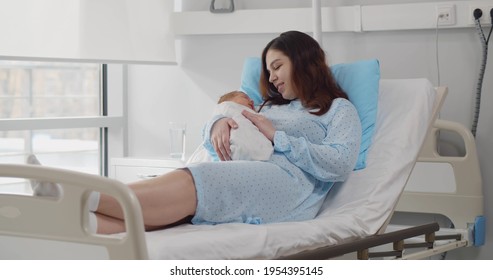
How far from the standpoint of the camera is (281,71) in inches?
119

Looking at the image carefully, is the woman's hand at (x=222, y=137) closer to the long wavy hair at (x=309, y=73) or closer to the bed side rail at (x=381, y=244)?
the long wavy hair at (x=309, y=73)

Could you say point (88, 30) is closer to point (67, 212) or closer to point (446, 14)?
point (446, 14)

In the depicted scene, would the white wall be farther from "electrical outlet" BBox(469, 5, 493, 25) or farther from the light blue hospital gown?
the light blue hospital gown

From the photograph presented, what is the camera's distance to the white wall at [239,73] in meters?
3.55

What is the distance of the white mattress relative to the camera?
2.16 meters

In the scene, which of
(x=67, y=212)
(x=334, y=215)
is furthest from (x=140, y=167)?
(x=67, y=212)

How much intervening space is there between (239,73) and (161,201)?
1817 mm

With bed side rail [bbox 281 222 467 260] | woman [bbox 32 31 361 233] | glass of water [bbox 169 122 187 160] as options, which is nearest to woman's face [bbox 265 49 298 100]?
woman [bbox 32 31 361 233]

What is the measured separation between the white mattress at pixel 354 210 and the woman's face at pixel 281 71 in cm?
37

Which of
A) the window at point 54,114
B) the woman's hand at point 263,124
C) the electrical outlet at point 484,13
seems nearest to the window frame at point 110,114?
the window at point 54,114

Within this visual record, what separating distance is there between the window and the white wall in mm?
204

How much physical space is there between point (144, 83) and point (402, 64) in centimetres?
148

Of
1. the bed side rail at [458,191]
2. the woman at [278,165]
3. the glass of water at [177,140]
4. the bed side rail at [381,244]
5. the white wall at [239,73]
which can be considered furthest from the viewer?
the glass of water at [177,140]

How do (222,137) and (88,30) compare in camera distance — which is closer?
(222,137)
